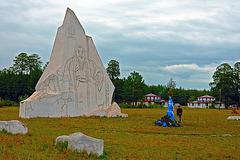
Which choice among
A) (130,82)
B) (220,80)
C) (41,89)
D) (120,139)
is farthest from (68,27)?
(220,80)

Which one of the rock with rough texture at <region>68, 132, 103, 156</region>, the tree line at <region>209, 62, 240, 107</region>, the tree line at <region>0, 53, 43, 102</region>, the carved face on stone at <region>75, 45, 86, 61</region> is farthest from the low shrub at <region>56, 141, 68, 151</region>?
the tree line at <region>209, 62, 240, 107</region>

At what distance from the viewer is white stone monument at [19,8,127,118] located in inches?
724

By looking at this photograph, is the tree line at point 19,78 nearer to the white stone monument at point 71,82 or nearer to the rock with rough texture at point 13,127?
the white stone monument at point 71,82

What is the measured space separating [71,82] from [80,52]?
2.86 meters

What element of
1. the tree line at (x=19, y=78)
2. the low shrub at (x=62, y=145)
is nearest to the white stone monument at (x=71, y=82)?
the low shrub at (x=62, y=145)

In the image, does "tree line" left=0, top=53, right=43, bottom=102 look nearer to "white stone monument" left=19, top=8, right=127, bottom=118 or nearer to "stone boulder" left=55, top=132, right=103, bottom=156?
"white stone monument" left=19, top=8, right=127, bottom=118


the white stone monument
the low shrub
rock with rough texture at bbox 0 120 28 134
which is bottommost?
the low shrub

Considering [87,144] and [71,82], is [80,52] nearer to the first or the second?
[71,82]

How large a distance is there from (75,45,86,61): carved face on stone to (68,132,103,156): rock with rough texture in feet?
46.1

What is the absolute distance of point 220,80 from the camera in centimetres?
5469

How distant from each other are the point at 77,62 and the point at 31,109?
5.56 meters

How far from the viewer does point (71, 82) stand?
20.0 m

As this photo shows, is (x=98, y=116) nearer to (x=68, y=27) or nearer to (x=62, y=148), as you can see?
(x=68, y=27)

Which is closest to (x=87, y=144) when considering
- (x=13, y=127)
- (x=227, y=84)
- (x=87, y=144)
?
(x=87, y=144)
